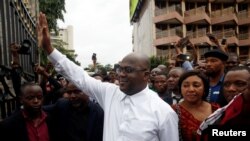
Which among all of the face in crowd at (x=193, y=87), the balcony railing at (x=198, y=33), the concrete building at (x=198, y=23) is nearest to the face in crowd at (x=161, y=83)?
the face in crowd at (x=193, y=87)

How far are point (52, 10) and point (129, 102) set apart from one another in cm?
2602

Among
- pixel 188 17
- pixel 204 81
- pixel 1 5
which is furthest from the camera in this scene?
pixel 188 17

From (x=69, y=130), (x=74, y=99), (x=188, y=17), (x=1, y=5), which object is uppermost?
(x=188, y=17)

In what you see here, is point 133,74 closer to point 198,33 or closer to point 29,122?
point 29,122

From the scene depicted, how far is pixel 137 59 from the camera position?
3795 mm

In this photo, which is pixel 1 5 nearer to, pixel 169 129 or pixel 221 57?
pixel 221 57

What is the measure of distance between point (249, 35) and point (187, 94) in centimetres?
4065

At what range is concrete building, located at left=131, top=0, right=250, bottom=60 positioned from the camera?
134 feet

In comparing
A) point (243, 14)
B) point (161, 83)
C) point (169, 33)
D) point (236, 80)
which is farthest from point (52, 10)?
point (236, 80)

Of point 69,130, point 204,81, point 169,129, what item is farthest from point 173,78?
point 169,129

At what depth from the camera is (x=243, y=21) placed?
42344 mm

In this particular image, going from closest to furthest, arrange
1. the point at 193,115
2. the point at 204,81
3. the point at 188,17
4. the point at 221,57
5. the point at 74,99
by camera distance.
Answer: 1. the point at 193,115
2. the point at 204,81
3. the point at 74,99
4. the point at 221,57
5. the point at 188,17

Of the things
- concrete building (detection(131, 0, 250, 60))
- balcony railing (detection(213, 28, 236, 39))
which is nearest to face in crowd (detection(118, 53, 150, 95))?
concrete building (detection(131, 0, 250, 60))

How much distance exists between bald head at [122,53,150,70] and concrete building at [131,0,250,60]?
36.3 meters
